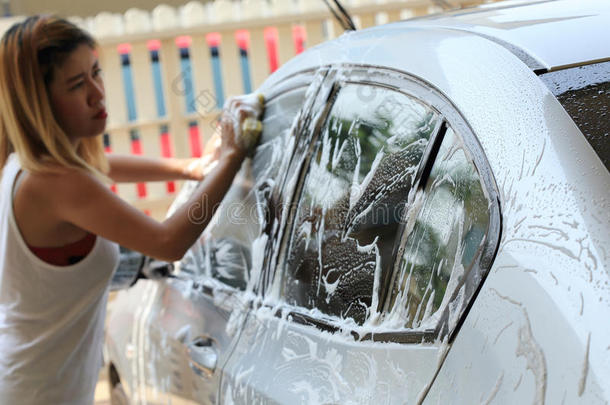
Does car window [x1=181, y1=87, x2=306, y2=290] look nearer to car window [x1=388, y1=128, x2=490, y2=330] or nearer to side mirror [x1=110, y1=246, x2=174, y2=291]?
side mirror [x1=110, y1=246, x2=174, y2=291]

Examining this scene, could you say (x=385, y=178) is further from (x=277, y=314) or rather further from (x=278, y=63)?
(x=278, y=63)

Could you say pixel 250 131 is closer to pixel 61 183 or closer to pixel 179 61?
pixel 61 183

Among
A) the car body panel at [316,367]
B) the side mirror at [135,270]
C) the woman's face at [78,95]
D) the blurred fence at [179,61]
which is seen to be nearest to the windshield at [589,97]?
the car body panel at [316,367]

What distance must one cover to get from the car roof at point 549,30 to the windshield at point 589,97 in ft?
0.06

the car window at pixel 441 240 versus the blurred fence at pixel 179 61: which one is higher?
the car window at pixel 441 240

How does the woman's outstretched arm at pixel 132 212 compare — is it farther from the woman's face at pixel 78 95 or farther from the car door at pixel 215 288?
the woman's face at pixel 78 95

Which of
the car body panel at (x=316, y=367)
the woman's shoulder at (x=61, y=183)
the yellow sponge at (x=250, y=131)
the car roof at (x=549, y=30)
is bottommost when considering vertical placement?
the car body panel at (x=316, y=367)

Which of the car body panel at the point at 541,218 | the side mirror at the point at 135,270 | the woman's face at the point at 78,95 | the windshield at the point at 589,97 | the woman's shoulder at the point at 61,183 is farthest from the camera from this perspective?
the side mirror at the point at 135,270

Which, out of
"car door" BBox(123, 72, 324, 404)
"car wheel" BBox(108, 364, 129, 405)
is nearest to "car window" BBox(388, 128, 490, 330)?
"car door" BBox(123, 72, 324, 404)

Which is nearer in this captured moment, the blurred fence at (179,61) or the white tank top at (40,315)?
the white tank top at (40,315)

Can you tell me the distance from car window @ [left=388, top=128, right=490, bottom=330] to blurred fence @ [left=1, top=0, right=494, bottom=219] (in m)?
4.91

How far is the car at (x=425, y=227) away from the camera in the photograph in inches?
39.6

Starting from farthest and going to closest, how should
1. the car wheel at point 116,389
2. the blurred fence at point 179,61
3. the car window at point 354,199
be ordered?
the blurred fence at point 179,61 < the car wheel at point 116,389 < the car window at point 354,199

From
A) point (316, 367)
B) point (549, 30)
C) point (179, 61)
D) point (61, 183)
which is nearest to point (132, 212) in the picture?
point (61, 183)
